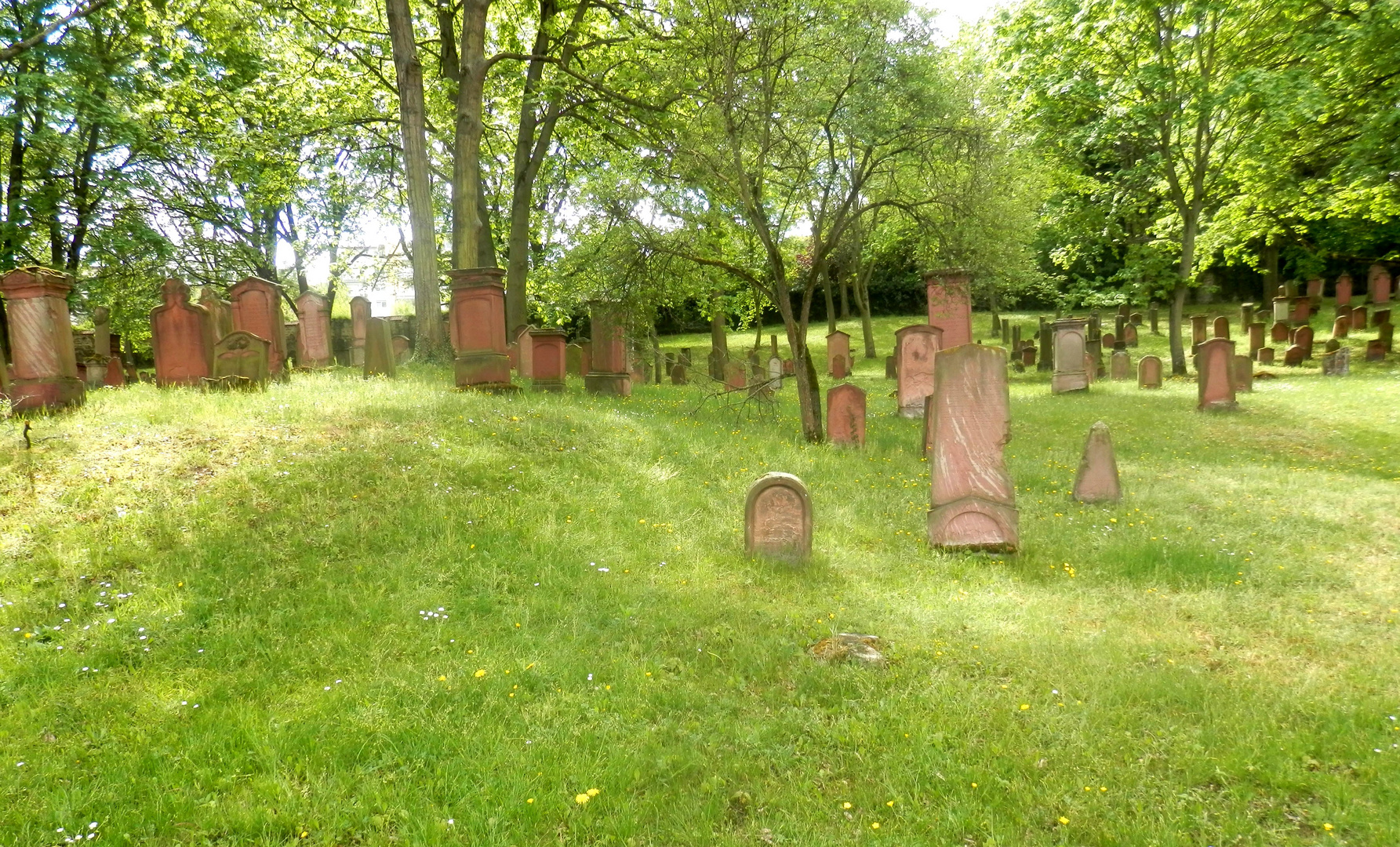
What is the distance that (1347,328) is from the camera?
22.2 metres

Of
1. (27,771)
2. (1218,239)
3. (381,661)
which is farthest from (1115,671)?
(1218,239)

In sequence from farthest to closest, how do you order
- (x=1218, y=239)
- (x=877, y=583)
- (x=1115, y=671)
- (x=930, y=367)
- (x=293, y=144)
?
(x=1218, y=239), (x=293, y=144), (x=930, y=367), (x=877, y=583), (x=1115, y=671)

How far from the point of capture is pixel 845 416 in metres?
11.7

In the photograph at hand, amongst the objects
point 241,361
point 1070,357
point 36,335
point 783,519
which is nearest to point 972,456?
point 783,519

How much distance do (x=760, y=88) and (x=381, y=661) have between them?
28.9ft

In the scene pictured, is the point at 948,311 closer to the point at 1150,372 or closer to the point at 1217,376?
the point at 1217,376

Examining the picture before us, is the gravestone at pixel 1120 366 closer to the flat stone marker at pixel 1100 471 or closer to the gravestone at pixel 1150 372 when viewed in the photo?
the gravestone at pixel 1150 372

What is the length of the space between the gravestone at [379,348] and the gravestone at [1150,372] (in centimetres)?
1516

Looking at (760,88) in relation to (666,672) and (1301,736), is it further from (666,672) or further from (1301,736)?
(1301,736)

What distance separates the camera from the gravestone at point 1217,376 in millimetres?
14297

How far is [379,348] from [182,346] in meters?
3.22

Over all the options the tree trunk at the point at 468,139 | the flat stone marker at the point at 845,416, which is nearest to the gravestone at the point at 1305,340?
the flat stone marker at the point at 845,416

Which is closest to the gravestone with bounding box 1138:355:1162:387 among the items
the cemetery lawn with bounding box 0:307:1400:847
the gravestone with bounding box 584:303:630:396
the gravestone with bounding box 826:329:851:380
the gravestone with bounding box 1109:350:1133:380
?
the gravestone with bounding box 1109:350:1133:380

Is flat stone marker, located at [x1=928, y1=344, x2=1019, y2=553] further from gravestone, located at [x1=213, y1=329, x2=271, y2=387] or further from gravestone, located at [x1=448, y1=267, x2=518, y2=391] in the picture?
gravestone, located at [x1=213, y1=329, x2=271, y2=387]
